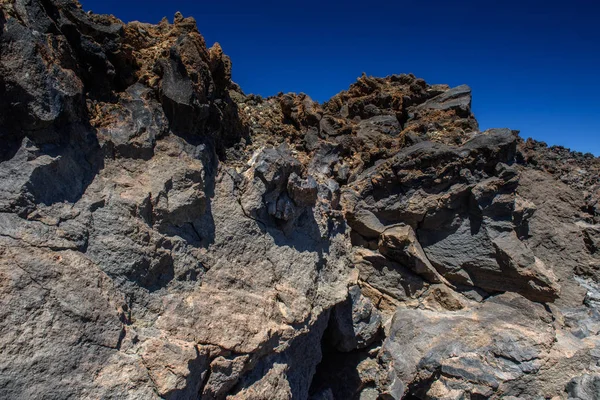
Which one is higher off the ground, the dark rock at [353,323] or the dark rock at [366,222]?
the dark rock at [366,222]

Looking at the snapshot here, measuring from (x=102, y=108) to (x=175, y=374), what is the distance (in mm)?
3681

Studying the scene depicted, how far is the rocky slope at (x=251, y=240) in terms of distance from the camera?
12.6 ft

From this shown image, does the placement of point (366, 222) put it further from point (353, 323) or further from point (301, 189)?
point (301, 189)

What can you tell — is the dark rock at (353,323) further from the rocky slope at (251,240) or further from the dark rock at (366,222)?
the dark rock at (366,222)

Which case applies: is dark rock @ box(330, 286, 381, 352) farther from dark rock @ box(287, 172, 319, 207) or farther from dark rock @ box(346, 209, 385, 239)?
dark rock @ box(287, 172, 319, 207)

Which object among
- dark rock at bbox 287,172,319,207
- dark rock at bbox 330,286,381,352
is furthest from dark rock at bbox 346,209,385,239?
dark rock at bbox 287,172,319,207

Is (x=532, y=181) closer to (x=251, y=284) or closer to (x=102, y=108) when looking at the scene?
(x=251, y=284)

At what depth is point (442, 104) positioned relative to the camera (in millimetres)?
10094

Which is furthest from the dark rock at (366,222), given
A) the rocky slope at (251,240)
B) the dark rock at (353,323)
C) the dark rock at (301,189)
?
the dark rock at (301,189)

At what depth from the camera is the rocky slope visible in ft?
12.6

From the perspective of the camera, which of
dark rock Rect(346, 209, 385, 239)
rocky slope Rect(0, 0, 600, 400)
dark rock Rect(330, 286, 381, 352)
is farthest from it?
dark rock Rect(346, 209, 385, 239)

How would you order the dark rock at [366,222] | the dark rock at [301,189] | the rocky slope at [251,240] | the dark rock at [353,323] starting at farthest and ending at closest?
the dark rock at [366,222]
the dark rock at [353,323]
the dark rock at [301,189]
the rocky slope at [251,240]

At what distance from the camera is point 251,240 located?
5816 mm

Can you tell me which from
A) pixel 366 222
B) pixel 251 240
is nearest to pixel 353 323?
pixel 366 222
